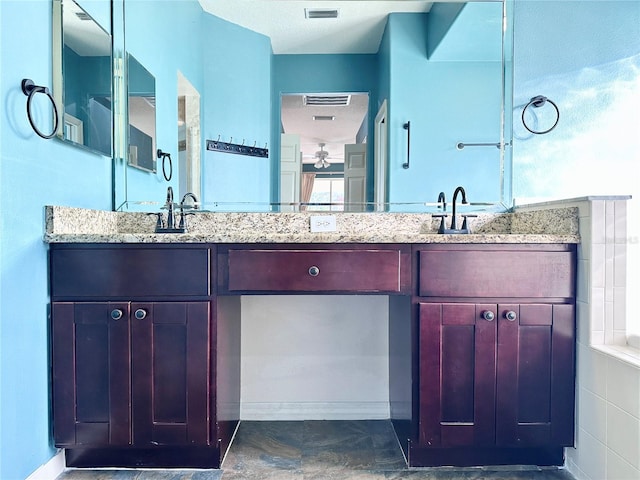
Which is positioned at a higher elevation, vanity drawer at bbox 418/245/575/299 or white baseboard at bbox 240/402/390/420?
vanity drawer at bbox 418/245/575/299

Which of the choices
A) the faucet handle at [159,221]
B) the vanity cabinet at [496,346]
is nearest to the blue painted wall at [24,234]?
the faucet handle at [159,221]

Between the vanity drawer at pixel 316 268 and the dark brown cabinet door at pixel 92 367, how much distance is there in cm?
42

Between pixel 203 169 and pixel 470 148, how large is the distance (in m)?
1.25

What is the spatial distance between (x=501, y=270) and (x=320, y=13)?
1392 millimetres

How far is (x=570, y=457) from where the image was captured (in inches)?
54.1

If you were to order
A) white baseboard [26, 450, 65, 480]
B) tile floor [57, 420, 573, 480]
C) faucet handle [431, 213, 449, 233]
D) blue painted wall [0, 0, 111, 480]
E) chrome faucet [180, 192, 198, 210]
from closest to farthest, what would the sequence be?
blue painted wall [0, 0, 111, 480]
white baseboard [26, 450, 65, 480]
tile floor [57, 420, 573, 480]
faucet handle [431, 213, 449, 233]
chrome faucet [180, 192, 198, 210]

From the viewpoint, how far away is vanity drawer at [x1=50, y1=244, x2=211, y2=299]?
129 centimetres

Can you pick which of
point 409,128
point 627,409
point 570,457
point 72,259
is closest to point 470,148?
point 409,128

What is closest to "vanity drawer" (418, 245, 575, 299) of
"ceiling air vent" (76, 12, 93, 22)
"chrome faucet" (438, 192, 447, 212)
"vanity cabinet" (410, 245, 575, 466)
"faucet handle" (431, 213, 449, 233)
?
"vanity cabinet" (410, 245, 575, 466)

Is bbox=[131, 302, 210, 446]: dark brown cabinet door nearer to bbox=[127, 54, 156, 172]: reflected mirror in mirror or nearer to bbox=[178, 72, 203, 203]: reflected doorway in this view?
bbox=[178, 72, 203, 203]: reflected doorway

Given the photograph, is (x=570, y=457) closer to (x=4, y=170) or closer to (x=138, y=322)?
(x=138, y=322)

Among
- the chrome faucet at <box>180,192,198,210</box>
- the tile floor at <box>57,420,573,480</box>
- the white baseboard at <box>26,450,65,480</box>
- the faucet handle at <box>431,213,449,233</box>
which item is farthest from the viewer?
the chrome faucet at <box>180,192,198,210</box>

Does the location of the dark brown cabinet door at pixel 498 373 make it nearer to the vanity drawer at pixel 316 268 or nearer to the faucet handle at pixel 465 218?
the vanity drawer at pixel 316 268

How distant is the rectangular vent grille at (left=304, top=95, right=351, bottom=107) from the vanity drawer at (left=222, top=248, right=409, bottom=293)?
2.71ft
